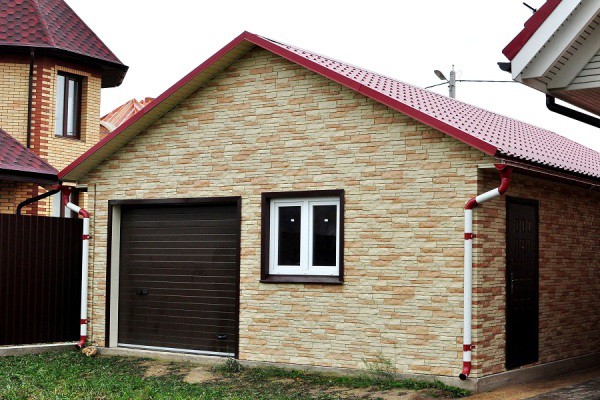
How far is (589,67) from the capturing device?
8.68m

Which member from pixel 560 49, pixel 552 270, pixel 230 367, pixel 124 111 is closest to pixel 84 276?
pixel 230 367

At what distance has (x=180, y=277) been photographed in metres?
15.1

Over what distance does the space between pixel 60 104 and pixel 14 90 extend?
1302 mm

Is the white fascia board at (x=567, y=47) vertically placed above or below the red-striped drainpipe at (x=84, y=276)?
above

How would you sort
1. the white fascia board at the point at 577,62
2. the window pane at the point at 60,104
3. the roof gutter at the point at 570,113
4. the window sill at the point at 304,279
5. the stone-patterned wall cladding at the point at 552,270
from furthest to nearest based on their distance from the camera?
the window pane at the point at 60,104, the window sill at the point at 304,279, the stone-patterned wall cladding at the point at 552,270, the roof gutter at the point at 570,113, the white fascia board at the point at 577,62

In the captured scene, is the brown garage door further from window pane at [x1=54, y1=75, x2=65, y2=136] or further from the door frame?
window pane at [x1=54, y1=75, x2=65, y2=136]

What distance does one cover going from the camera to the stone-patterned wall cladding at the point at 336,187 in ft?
39.8

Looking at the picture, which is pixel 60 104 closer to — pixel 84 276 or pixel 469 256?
pixel 84 276

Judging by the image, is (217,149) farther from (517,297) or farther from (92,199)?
(517,297)

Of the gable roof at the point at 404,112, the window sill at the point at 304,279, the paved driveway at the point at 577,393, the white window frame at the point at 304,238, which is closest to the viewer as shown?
the paved driveway at the point at 577,393

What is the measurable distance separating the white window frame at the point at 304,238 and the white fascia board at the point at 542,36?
492cm

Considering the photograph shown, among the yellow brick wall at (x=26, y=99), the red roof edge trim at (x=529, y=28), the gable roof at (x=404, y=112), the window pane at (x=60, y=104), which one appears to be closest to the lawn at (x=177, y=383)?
the gable roof at (x=404, y=112)

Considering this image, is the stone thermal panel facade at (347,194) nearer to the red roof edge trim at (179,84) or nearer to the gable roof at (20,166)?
the red roof edge trim at (179,84)

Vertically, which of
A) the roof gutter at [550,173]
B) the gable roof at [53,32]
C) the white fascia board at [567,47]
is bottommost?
the roof gutter at [550,173]
